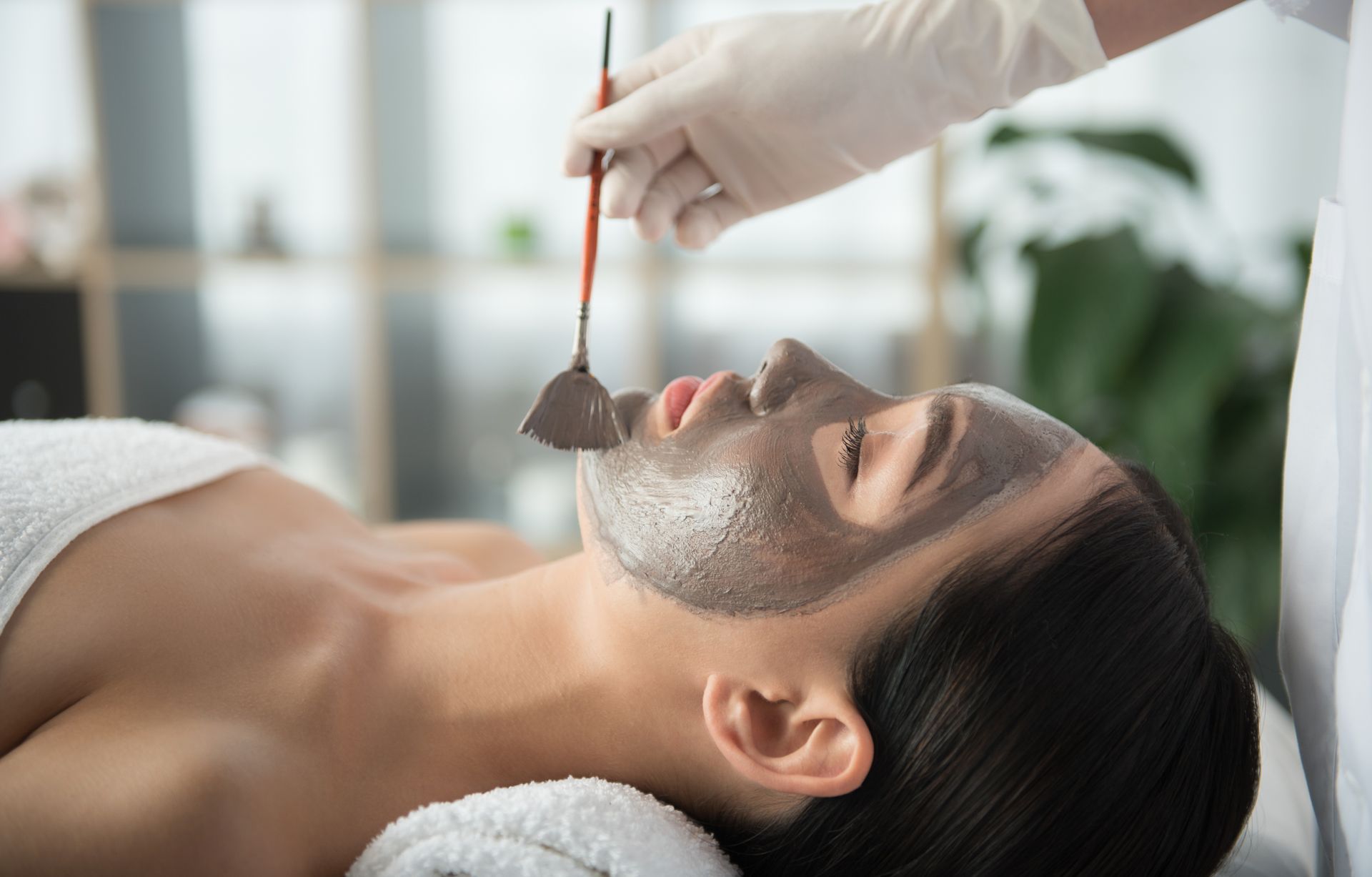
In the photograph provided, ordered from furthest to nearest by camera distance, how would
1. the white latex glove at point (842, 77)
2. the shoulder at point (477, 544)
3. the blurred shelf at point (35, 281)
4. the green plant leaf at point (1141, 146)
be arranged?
the blurred shelf at point (35, 281), the green plant leaf at point (1141, 146), the shoulder at point (477, 544), the white latex glove at point (842, 77)

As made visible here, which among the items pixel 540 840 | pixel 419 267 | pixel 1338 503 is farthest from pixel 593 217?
pixel 419 267

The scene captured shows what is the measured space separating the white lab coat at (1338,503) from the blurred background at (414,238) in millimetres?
1716

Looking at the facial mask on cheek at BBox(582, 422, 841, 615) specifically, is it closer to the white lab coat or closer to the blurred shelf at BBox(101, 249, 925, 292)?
the white lab coat

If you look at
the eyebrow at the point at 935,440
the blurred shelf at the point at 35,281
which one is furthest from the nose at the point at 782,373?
the blurred shelf at the point at 35,281

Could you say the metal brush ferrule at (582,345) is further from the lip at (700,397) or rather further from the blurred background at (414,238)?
the blurred background at (414,238)

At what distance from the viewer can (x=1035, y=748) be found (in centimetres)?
79

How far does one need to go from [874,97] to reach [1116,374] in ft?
4.10

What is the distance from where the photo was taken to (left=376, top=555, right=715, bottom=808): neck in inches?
34.6

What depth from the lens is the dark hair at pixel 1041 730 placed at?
79 centimetres

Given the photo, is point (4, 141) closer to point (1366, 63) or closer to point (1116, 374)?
point (1116, 374)

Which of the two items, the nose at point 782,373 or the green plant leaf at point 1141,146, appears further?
the green plant leaf at point 1141,146

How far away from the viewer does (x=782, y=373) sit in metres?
0.94

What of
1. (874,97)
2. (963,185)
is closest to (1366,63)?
(874,97)

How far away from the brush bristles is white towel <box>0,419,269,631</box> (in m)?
0.39
